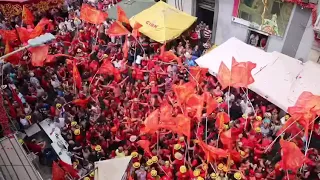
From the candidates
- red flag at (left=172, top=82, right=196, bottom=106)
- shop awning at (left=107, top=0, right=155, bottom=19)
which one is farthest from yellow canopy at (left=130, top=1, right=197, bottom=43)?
red flag at (left=172, top=82, right=196, bottom=106)

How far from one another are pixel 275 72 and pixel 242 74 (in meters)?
1.62

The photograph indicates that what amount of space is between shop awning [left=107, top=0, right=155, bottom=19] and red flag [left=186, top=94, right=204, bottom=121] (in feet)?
25.9

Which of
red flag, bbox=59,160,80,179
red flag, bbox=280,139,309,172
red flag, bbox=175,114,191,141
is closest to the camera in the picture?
red flag, bbox=280,139,309,172

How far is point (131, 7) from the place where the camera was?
17578 millimetres

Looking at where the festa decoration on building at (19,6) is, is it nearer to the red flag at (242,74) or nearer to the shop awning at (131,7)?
the shop awning at (131,7)

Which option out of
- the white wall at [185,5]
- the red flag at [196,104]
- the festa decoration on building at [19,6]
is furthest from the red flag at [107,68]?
the festa decoration on building at [19,6]

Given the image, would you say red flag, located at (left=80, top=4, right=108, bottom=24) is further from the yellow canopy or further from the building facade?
the building facade

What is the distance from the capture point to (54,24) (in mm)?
18141

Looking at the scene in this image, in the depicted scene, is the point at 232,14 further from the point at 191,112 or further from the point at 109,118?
the point at 109,118

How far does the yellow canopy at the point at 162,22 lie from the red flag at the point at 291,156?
7.68m

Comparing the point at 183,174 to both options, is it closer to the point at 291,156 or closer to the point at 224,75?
the point at 291,156

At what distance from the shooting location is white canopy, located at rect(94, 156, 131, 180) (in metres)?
8.00

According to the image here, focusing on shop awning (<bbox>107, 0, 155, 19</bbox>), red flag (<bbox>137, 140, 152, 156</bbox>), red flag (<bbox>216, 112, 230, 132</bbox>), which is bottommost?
red flag (<bbox>137, 140, 152, 156</bbox>)

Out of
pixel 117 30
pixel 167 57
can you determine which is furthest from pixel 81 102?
pixel 117 30
